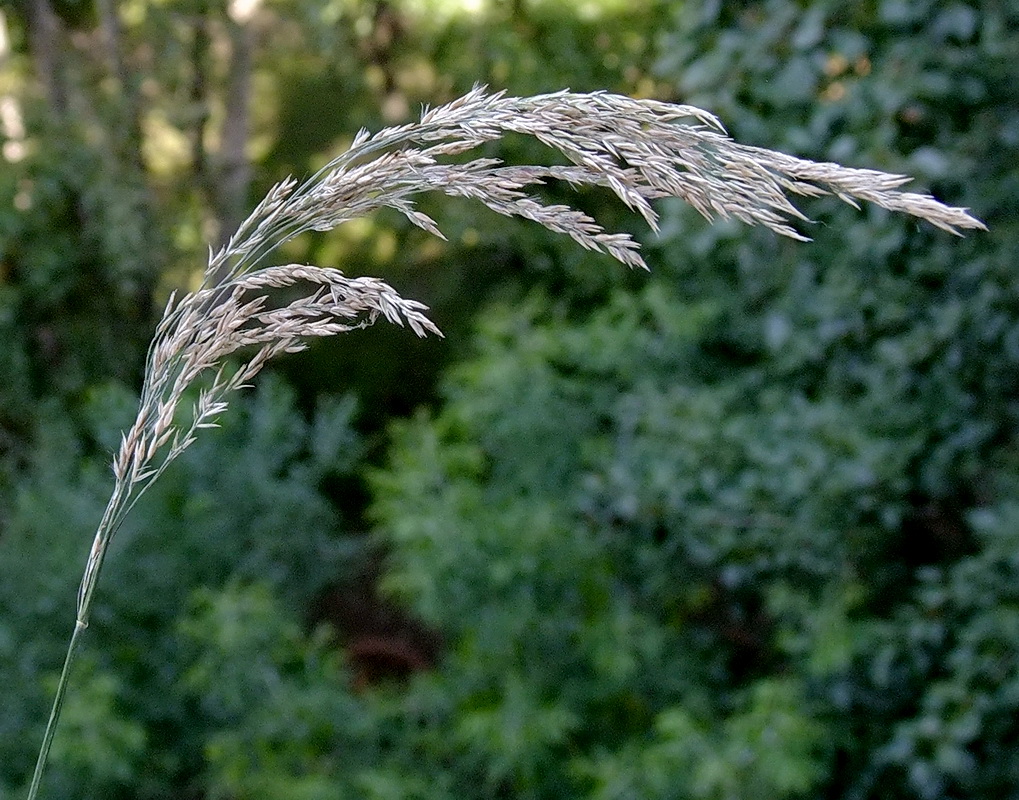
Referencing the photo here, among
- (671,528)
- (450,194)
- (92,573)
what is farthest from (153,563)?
(450,194)

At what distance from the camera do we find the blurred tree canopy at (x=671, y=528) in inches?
94.8

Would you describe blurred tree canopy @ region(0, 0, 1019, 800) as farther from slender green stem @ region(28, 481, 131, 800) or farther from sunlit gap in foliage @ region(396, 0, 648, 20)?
slender green stem @ region(28, 481, 131, 800)

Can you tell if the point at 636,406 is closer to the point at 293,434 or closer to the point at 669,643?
the point at 669,643

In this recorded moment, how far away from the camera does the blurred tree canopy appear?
241 centimetres

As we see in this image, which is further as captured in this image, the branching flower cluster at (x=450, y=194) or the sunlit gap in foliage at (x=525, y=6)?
the sunlit gap in foliage at (x=525, y=6)

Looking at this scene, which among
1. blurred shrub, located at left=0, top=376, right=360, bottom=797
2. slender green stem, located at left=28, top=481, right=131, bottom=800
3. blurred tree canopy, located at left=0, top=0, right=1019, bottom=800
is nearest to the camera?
slender green stem, located at left=28, top=481, right=131, bottom=800

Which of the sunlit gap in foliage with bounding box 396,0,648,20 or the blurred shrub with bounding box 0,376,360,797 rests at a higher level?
the sunlit gap in foliage with bounding box 396,0,648,20

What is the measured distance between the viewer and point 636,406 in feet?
9.86

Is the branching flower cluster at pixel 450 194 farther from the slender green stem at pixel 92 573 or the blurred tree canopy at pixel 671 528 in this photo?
the blurred tree canopy at pixel 671 528

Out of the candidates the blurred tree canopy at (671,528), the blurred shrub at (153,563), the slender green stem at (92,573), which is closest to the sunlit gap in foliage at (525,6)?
the blurred tree canopy at (671,528)

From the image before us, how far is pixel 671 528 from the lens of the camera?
9.43ft

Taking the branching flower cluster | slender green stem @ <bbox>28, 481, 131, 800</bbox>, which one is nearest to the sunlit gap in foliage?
the branching flower cluster

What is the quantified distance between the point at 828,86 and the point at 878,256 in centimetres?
40

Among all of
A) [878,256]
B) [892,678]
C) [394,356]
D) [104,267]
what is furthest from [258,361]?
[394,356]
